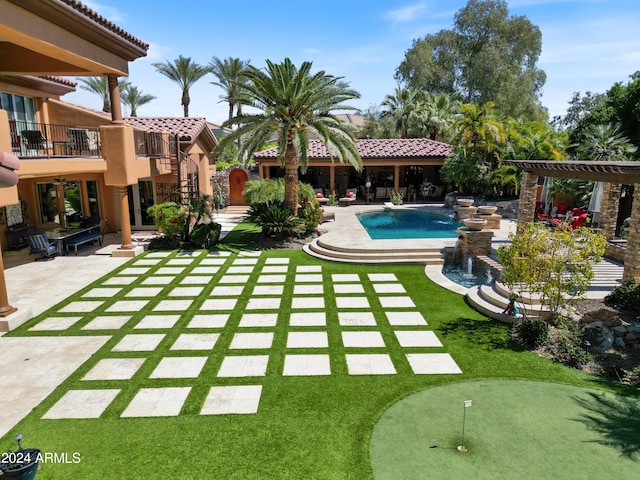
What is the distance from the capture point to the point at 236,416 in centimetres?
712

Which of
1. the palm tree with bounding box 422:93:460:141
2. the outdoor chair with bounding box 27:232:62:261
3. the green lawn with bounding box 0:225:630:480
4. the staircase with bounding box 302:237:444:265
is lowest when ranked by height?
the green lawn with bounding box 0:225:630:480

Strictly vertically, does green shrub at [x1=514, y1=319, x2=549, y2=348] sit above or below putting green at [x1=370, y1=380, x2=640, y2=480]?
above

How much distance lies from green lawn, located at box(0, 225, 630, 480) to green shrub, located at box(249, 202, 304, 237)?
819cm

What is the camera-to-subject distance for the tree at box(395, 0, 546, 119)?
1925 inches

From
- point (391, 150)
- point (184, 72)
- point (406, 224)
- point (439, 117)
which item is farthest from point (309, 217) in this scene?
point (184, 72)

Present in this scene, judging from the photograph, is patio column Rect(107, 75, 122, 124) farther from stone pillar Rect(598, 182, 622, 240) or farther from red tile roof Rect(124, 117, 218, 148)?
stone pillar Rect(598, 182, 622, 240)

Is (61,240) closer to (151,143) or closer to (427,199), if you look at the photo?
(151,143)

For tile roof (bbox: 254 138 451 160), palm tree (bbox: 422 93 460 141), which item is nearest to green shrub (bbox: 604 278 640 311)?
tile roof (bbox: 254 138 451 160)

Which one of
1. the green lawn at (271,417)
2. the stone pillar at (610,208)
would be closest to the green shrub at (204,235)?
the green lawn at (271,417)

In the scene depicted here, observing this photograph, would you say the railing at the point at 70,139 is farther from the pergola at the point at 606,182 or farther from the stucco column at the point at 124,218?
the pergola at the point at 606,182

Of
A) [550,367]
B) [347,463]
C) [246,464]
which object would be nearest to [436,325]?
[550,367]

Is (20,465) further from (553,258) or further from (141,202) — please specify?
(141,202)

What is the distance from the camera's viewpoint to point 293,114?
61.6 ft

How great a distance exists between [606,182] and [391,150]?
1921 centimetres
